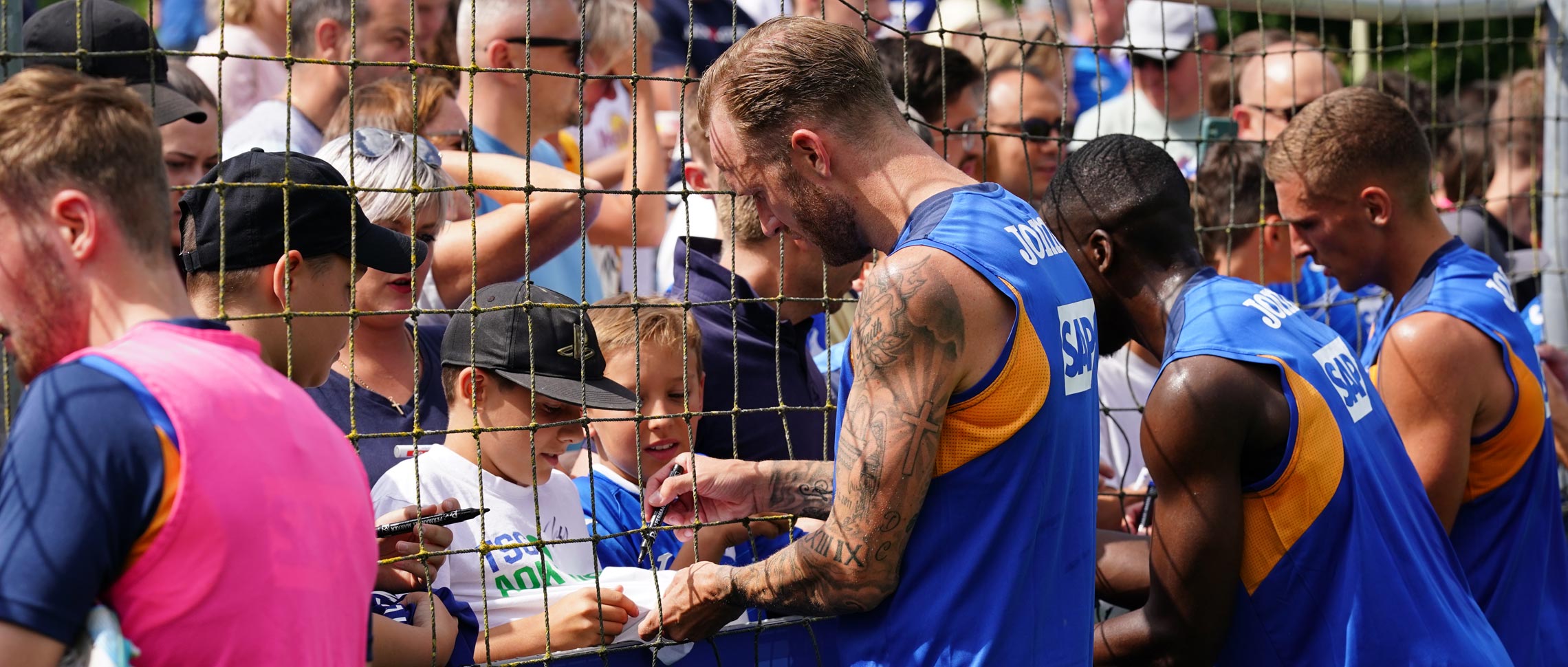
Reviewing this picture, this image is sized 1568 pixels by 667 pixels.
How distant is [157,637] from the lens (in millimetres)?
1609

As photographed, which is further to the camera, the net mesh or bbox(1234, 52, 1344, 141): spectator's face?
bbox(1234, 52, 1344, 141): spectator's face

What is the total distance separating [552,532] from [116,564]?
5.01ft

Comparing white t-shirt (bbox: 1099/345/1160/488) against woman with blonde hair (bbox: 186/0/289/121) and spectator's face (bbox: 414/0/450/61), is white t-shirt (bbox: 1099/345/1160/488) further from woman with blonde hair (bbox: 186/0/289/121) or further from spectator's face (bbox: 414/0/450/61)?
woman with blonde hair (bbox: 186/0/289/121)

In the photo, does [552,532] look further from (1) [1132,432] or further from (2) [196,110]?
(1) [1132,432]

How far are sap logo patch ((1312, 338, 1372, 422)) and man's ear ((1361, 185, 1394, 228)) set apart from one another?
2.72 feet

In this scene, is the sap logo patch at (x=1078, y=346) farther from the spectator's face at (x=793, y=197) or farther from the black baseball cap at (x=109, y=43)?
the black baseball cap at (x=109, y=43)

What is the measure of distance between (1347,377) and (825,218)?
4.22 ft

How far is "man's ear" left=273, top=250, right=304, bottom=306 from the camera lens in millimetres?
2430

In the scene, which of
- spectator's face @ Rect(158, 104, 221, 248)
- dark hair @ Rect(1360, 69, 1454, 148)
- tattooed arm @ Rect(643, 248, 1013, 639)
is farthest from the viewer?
dark hair @ Rect(1360, 69, 1454, 148)

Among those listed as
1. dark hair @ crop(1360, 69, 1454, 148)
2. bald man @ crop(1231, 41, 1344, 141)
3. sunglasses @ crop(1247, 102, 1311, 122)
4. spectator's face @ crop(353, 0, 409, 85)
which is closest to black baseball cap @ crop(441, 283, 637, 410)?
spectator's face @ crop(353, 0, 409, 85)

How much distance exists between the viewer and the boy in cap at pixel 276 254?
2.44 metres

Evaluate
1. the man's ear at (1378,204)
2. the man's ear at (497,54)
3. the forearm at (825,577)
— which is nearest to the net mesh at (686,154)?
the man's ear at (497,54)

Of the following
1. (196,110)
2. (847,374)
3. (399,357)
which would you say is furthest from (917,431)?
(196,110)

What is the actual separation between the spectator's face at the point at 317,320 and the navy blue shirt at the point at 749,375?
48.0 inches
